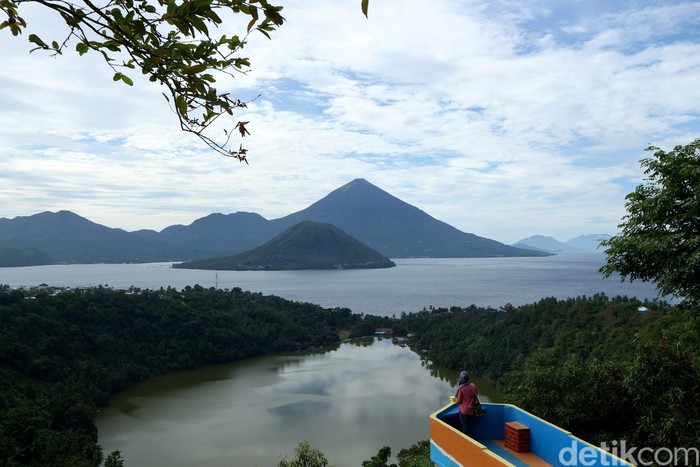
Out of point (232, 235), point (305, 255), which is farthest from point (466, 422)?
point (232, 235)

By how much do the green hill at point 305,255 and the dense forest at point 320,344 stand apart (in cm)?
6484

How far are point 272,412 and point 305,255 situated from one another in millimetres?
91017

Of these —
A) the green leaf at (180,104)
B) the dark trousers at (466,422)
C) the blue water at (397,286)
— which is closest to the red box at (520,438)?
the dark trousers at (466,422)

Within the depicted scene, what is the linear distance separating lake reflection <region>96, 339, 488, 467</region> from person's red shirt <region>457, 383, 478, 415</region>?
11.5 meters

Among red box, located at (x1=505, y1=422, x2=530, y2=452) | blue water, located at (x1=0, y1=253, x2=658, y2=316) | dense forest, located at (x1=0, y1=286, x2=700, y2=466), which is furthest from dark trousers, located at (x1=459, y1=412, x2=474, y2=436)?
blue water, located at (x1=0, y1=253, x2=658, y2=316)

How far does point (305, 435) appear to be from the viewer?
727 inches

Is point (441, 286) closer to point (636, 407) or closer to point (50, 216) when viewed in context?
point (636, 407)

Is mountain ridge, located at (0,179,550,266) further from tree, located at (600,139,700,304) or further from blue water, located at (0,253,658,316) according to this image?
tree, located at (600,139,700,304)

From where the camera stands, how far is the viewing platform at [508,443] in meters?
4.09

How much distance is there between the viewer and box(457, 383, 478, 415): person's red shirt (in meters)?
5.13

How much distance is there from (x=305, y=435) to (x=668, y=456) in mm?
15162

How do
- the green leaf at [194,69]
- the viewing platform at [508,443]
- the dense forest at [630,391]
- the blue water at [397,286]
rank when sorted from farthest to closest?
the blue water at [397,286]
the dense forest at [630,391]
the viewing platform at [508,443]
the green leaf at [194,69]

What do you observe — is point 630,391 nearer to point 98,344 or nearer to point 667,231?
point 667,231

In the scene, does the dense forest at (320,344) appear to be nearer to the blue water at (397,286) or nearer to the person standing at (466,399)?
the person standing at (466,399)
